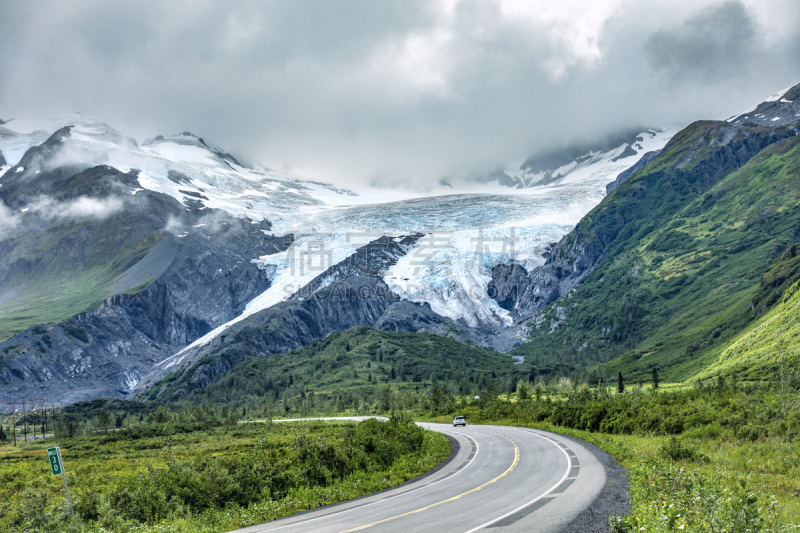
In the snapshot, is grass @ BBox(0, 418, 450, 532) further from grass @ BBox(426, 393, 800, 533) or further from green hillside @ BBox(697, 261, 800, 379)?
green hillside @ BBox(697, 261, 800, 379)

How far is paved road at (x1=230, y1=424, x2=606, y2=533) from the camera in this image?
1808 cm

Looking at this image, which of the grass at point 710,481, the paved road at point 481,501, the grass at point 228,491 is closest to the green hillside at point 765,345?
the grass at point 710,481

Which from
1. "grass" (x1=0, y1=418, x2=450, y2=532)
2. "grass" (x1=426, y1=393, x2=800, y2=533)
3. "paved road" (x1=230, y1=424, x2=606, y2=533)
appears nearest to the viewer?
"grass" (x1=426, y1=393, x2=800, y2=533)

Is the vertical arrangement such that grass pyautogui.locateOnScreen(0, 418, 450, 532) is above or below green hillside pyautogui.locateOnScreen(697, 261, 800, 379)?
above

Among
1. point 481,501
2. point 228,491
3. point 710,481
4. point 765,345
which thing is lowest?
point 765,345

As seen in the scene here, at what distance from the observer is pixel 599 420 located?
50.1 metres

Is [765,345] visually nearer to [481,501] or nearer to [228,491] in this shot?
[481,501]

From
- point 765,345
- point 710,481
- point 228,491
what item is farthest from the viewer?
point 765,345


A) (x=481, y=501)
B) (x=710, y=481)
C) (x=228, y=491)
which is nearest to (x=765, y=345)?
(x=710, y=481)

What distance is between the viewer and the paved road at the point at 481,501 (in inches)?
712

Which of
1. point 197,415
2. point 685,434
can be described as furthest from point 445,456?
point 197,415

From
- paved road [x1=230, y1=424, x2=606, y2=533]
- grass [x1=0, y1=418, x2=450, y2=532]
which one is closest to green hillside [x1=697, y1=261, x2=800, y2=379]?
paved road [x1=230, y1=424, x2=606, y2=533]

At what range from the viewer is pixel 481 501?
71.4 ft

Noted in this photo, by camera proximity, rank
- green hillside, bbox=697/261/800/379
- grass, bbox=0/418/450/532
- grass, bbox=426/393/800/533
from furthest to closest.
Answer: green hillside, bbox=697/261/800/379, grass, bbox=0/418/450/532, grass, bbox=426/393/800/533
